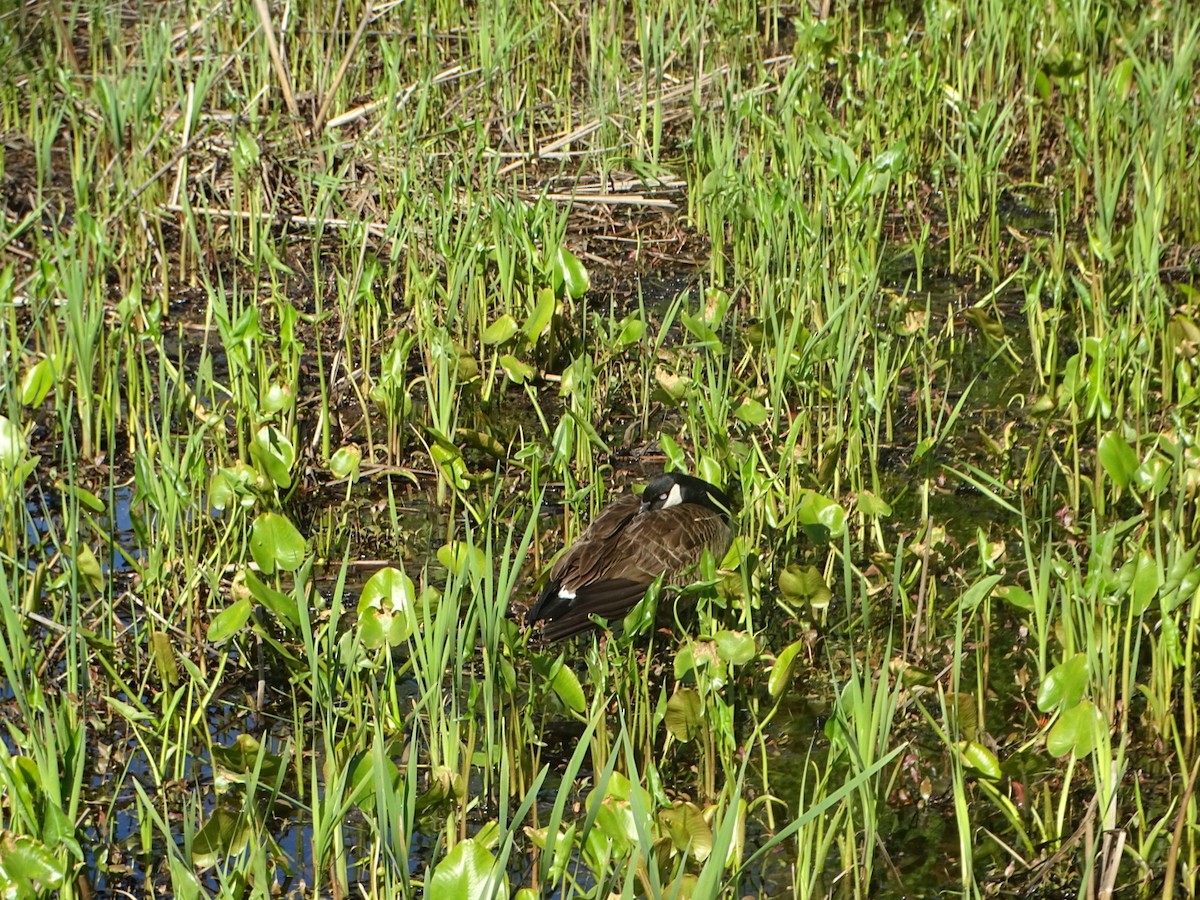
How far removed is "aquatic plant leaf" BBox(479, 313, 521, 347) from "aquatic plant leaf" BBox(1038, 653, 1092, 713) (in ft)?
8.14

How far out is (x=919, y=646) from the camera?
151 inches

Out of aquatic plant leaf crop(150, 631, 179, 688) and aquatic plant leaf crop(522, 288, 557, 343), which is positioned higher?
aquatic plant leaf crop(522, 288, 557, 343)

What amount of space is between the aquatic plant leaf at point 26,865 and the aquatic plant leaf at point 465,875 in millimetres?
649

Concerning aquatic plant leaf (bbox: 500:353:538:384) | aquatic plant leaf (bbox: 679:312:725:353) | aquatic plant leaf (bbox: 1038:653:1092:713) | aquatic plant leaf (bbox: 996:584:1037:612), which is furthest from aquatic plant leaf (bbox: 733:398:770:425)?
aquatic plant leaf (bbox: 1038:653:1092:713)

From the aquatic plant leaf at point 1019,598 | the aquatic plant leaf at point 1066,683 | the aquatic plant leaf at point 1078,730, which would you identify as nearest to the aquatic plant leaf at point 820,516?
the aquatic plant leaf at point 1019,598

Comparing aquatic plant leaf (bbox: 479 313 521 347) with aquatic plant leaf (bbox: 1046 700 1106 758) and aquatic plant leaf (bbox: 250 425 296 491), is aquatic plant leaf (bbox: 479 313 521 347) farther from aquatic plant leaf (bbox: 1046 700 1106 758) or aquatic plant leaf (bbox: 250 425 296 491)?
aquatic plant leaf (bbox: 1046 700 1106 758)

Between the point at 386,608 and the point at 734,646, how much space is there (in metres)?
0.74

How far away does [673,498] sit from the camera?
13.9 feet

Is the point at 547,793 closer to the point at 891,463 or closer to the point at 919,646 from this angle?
the point at 919,646

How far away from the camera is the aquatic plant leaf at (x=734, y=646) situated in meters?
3.24

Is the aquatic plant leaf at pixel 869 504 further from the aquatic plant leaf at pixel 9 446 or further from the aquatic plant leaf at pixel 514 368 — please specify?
the aquatic plant leaf at pixel 9 446

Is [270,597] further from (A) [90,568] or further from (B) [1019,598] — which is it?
(B) [1019,598]

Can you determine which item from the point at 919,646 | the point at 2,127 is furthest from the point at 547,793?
the point at 2,127

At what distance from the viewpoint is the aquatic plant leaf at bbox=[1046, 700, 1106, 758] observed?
286 centimetres
